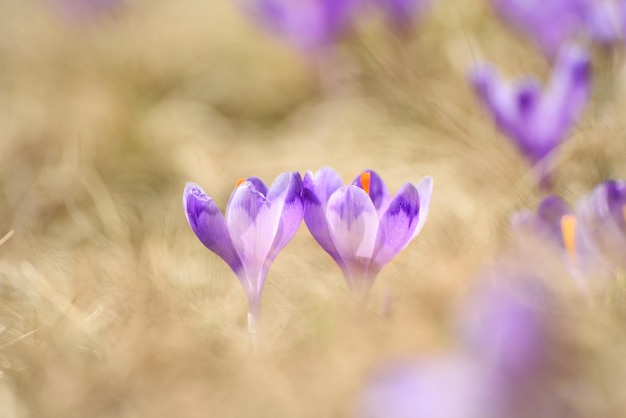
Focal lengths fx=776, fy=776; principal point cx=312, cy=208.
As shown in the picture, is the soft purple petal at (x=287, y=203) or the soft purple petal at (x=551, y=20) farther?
the soft purple petal at (x=551, y=20)

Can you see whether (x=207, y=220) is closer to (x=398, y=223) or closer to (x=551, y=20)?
(x=398, y=223)

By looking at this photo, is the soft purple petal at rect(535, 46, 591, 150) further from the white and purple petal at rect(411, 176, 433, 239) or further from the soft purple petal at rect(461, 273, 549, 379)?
the soft purple petal at rect(461, 273, 549, 379)

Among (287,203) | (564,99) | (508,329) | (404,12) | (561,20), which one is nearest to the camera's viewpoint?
(508,329)

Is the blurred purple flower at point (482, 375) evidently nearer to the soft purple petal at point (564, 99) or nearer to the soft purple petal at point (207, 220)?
the soft purple petal at point (207, 220)

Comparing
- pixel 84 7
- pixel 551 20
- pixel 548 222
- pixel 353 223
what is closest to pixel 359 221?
pixel 353 223

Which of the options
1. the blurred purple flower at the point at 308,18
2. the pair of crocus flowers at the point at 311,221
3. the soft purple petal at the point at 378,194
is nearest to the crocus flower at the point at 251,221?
the pair of crocus flowers at the point at 311,221

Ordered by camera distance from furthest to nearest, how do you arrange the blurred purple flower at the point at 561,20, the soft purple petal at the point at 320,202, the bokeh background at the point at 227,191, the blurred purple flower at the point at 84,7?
the blurred purple flower at the point at 84,7 → the blurred purple flower at the point at 561,20 → the soft purple petal at the point at 320,202 → the bokeh background at the point at 227,191
